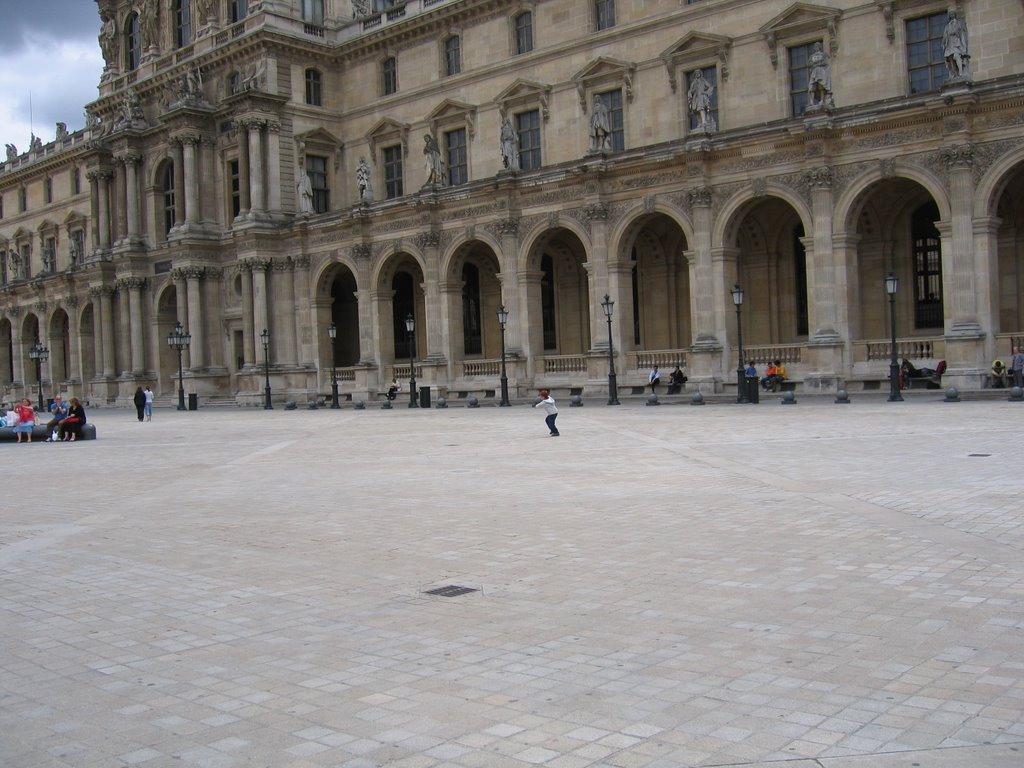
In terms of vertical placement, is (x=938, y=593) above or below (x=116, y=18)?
below

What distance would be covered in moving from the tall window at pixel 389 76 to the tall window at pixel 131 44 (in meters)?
20.3

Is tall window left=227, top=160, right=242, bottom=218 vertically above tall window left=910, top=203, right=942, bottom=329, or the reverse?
tall window left=227, top=160, right=242, bottom=218

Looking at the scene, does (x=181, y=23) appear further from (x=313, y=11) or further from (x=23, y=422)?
(x=23, y=422)

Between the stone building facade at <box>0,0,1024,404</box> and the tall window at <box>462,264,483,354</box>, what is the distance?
12 centimetres

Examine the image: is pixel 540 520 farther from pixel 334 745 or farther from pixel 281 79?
pixel 281 79

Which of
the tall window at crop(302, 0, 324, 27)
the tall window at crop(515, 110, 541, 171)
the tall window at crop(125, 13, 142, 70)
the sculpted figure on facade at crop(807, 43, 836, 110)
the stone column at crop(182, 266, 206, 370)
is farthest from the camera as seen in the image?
the tall window at crop(125, 13, 142, 70)

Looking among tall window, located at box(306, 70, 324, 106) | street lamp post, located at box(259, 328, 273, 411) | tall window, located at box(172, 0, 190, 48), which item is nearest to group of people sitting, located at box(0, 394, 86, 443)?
street lamp post, located at box(259, 328, 273, 411)

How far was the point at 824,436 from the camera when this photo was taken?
65.9 ft

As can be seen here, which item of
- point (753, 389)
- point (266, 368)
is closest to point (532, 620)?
point (753, 389)

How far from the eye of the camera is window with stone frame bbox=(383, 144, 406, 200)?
54.1 meters

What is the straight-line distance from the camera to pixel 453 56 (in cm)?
5125

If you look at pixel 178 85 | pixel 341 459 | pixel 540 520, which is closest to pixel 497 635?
pixel 540 520

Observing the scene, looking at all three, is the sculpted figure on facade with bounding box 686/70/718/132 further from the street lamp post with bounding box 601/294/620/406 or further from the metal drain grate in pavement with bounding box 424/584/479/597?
the metal drain grate in pavement with bounding box 424/584/479/597

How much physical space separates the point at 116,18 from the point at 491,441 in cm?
5547
